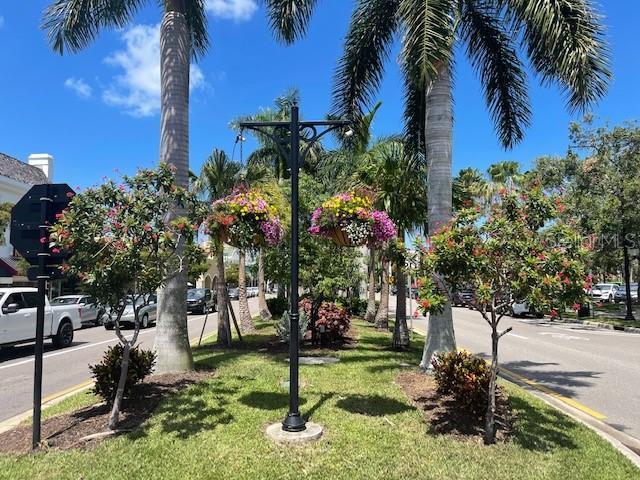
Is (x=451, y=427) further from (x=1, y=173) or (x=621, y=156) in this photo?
(x=1, y=173)

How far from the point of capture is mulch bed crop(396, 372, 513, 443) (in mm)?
5996

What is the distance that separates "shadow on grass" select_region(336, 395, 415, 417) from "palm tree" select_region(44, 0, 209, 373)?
3328mm

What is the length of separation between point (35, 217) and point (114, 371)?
235 centimetres

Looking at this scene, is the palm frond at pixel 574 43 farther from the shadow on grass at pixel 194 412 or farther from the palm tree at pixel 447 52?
the shadow on grass at pixel 194 412

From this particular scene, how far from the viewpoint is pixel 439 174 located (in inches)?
361

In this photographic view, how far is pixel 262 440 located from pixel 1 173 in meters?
29.8

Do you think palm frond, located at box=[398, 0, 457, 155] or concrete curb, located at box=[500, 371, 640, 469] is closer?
concrete curb, located at box=[500, 371, 640, 469]

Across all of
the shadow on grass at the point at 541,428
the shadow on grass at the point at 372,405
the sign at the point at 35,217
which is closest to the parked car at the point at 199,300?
the shadow on grass at the point at 372,405

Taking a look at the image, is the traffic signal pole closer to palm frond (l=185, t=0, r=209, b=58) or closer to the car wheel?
palm frond (l=185, t=0, r=209, b=58)

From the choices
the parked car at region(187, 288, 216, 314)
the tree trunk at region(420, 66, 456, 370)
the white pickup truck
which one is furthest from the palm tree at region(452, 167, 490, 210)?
the parked car at region(187, 288, 216, 314)

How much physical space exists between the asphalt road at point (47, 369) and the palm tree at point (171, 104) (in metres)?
2.35

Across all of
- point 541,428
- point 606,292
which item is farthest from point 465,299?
point 606,292

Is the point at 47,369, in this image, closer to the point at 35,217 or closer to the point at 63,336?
the point at 63,336

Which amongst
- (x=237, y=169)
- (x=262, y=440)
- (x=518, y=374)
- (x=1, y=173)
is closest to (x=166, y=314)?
(x=262, y=440)
